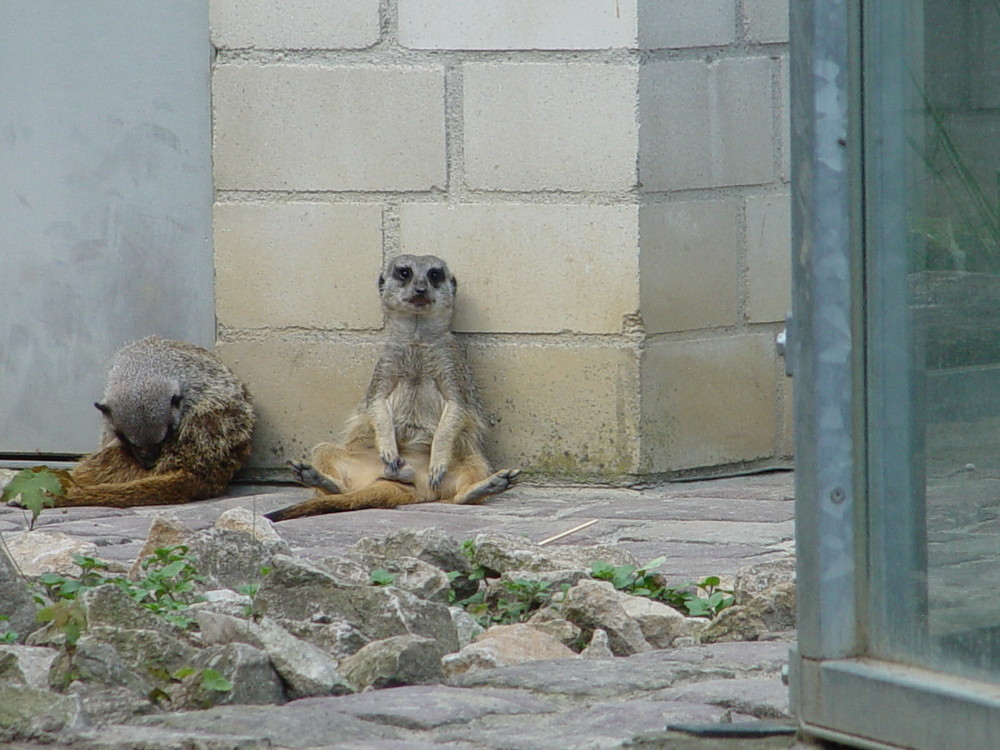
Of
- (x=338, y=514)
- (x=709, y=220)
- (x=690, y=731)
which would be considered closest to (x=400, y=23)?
(x=709, y=220)

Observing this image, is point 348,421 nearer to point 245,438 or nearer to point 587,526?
point 245,438

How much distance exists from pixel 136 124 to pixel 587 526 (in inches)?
97.5

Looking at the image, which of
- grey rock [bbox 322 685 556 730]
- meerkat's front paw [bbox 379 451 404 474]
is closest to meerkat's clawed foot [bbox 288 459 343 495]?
meerkat's front paw [bbox 379 451 404 474]

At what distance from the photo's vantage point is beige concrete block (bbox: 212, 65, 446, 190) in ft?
19.7

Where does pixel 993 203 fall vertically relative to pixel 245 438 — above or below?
above

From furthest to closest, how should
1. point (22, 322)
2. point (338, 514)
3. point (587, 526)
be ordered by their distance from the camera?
point (22, 322)
point (338, 514)
point (587, 526)

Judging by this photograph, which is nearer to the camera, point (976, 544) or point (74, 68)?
point (976, 544)

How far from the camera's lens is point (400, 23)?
596cm

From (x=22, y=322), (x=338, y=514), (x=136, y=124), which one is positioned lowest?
(x=338, y=514)

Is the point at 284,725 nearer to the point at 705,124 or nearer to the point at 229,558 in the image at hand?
the point at 229,558

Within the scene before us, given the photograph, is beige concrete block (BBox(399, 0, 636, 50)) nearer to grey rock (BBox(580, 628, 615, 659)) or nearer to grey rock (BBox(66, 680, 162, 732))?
grey rock (BBox(580, 628, 615, 659))

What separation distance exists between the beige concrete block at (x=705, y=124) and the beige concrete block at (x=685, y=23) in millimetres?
72

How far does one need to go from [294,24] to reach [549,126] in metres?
1.01

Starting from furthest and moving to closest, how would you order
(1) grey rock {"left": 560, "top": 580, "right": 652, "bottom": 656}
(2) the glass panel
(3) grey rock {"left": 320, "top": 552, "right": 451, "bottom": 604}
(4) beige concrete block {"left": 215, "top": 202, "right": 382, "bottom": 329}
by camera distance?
(4) beige concrete block {"left": 215, "top": 202, "right": 382, "bottom": 329} < (3) grey rock {"left": 320, "top": 552, "right": 451, "bottom": 604} < (1) grey rock {"left": 560, "top": 580, "right": 652, "bottom": 656} < (2) the glass panel
